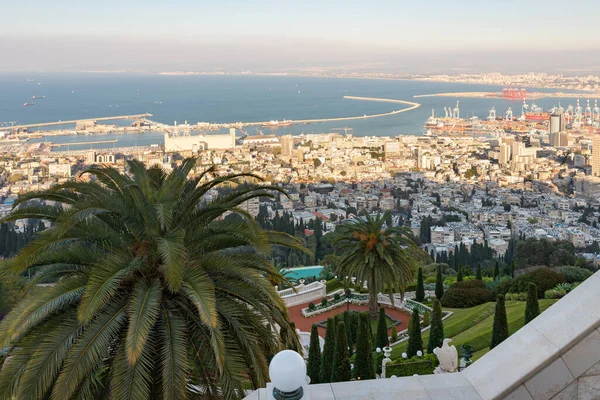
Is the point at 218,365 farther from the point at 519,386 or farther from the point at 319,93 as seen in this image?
the point at 319,93

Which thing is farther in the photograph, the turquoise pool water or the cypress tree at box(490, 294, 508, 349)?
the turquoise pool water

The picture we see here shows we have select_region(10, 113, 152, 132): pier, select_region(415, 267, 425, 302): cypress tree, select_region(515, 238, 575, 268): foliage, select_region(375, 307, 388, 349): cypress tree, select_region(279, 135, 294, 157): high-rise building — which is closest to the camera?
select_region(375, 307, 388, 349): cypress tree

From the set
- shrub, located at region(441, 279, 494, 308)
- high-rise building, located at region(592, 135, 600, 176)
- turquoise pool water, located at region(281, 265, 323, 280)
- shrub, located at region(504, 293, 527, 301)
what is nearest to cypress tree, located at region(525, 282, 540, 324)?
shrub, located at region(504, 293, 527, 301)

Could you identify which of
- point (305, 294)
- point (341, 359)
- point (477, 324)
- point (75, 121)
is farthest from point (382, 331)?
point (75, 121)

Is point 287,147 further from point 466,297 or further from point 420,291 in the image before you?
point 466,297

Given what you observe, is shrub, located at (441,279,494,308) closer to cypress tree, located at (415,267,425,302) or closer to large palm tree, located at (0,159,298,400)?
cypress tree, located at (415,267,425,302)

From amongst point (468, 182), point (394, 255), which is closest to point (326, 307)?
point (394, 255)
